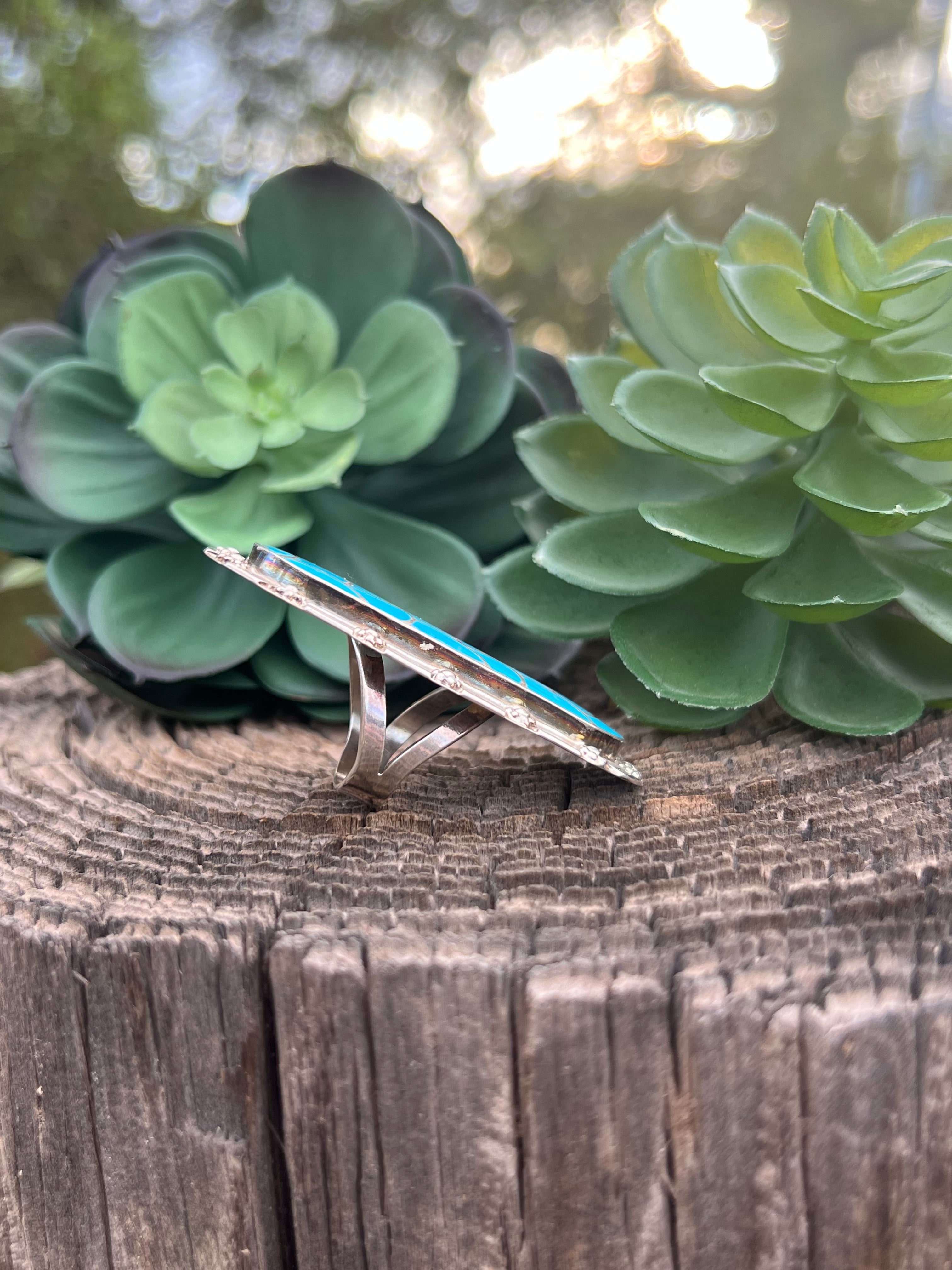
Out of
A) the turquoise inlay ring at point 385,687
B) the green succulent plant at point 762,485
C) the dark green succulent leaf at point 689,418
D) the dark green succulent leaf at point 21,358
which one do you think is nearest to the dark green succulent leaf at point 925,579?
the green succulent plant at point 762,485

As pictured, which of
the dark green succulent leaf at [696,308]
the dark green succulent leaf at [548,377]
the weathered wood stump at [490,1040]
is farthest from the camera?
the dark green succulent leaf at [548,377]

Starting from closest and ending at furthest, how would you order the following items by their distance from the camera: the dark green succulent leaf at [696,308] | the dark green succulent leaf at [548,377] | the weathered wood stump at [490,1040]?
the weathered wood stump at [490,1040]
the dark green succulent leaf at [696,308]
the dark green succulent leaf at [548,377]

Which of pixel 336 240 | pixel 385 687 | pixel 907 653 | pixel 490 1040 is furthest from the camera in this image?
pixel 336 240

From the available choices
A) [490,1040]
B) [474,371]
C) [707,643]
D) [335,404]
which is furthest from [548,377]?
[490,1040]

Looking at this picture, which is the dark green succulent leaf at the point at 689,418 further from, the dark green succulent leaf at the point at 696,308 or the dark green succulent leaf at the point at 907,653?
the dark green succulent leaf at the point at 907,653

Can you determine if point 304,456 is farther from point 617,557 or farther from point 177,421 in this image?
point 617,557

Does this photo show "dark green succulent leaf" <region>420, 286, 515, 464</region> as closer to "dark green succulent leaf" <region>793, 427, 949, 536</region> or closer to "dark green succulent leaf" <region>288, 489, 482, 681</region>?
"dark green succulent leaf" <region>288, 489, 482, 681</region>
